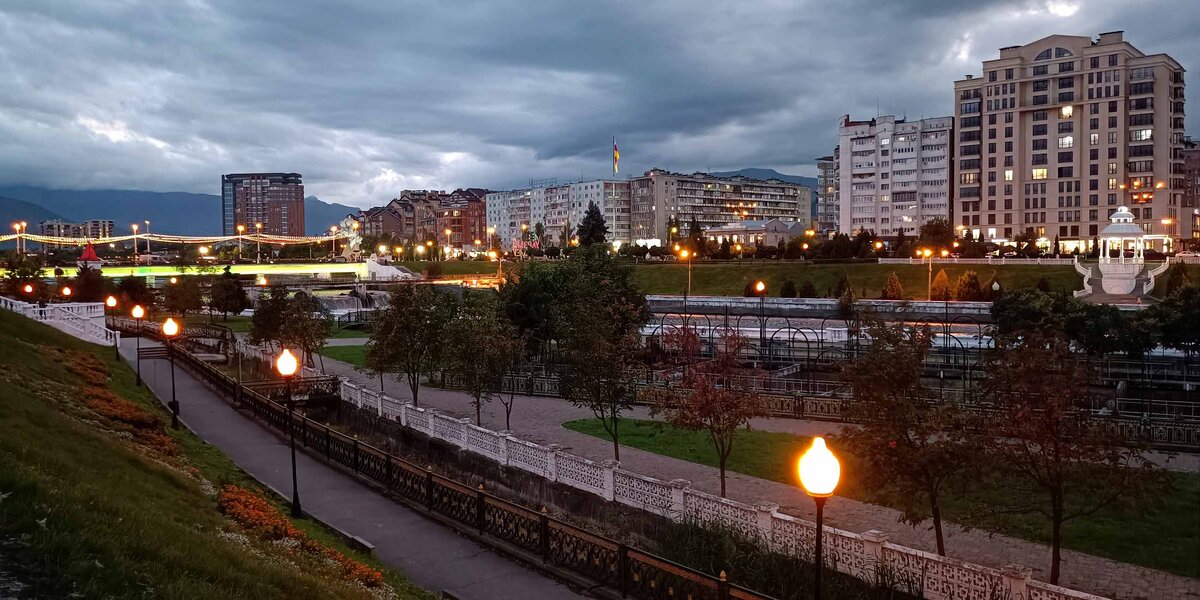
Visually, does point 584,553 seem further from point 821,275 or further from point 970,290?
point 821,275

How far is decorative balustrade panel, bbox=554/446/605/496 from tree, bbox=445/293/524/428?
256 inches

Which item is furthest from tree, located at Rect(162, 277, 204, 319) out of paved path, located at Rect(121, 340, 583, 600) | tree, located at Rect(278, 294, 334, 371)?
paved path, located at Rect(121, 340, 583, 600)

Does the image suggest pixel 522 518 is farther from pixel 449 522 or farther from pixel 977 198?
pixel 977 198

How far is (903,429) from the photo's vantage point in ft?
41.0

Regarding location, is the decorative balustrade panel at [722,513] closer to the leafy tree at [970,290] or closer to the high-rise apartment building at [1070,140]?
the leafy tree at [970,290]

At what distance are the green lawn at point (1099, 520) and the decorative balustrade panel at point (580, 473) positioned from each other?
4134 millimetres

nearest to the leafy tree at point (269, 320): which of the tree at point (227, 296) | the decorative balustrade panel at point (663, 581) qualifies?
the tree at point (227, 296)

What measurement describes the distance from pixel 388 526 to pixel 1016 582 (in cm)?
1086

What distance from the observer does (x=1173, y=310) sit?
3084cm

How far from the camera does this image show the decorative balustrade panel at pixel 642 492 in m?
15.6

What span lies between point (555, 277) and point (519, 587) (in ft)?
89.9

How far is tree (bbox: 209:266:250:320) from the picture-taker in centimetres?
6286

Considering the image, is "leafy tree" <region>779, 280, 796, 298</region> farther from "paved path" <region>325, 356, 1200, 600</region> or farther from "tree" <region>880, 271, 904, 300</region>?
"paved path" <region>325, 356, 1200, 600</region>

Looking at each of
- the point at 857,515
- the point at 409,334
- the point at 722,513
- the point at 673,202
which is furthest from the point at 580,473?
the point at 673,202
